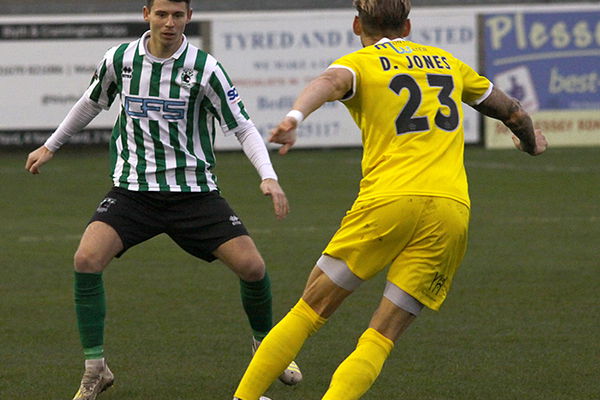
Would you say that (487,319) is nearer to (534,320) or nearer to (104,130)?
(534,320)

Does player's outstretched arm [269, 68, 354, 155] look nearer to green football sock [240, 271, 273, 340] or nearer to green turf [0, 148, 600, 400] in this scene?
green football sock [240, 271, 273, 340]

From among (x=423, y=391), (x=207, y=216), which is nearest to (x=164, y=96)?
(x=207, y=216)

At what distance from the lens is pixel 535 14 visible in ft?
69.7

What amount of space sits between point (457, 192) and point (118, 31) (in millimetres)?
15693

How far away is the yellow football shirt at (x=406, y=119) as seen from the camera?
17.0ft

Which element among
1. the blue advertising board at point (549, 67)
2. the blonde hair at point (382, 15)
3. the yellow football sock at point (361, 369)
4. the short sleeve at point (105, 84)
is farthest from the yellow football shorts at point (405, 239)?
the blue advertising board at point (549, 67)

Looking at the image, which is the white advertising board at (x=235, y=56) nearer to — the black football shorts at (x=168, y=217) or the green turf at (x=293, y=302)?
the green turf at (x=293, y=302)

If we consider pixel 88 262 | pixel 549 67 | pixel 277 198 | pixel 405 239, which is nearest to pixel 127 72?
pixel 88 262

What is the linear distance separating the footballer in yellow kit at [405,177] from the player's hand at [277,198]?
0.30 metres

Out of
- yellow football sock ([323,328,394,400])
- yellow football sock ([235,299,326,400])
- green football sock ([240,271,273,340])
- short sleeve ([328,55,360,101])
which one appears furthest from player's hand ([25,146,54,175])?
yellow football sock ([323,328,394,400])

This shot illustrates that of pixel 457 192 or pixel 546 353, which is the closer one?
pixel 457 192

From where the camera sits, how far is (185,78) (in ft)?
20.6

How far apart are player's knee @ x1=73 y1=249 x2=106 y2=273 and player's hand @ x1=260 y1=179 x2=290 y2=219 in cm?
97

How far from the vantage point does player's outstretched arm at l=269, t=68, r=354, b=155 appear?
15.7ft
